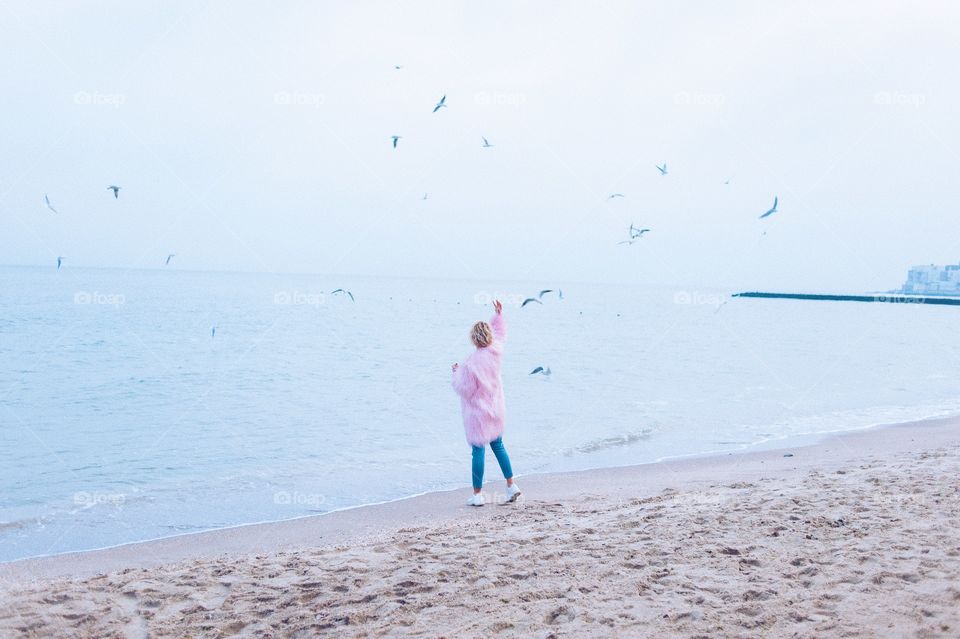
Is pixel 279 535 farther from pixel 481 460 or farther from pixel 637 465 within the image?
pixel 637 465

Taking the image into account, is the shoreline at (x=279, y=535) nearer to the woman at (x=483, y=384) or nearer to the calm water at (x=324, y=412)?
the calm water at (x=324, y=412)

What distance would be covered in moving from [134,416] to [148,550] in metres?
8.34

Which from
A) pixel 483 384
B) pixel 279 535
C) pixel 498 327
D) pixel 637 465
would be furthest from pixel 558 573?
pixel 637 465

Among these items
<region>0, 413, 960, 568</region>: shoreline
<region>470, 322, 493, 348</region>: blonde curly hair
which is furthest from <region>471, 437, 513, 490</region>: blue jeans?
<region>0, 413, 960, 568</region>: shoreline

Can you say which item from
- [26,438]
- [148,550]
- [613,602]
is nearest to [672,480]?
[613,602]

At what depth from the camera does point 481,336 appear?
7.12 m

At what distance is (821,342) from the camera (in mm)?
36375

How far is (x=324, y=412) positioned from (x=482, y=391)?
8.12 m

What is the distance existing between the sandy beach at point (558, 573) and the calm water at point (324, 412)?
5.83ft

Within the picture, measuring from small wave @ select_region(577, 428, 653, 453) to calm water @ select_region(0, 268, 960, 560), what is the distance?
0.05m

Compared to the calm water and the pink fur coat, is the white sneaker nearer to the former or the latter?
the pink fur coat

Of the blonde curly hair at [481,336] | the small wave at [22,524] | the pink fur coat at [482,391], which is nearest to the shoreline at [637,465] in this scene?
the small wave at [22,524]

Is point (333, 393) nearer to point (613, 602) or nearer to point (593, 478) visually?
point (593, 478)

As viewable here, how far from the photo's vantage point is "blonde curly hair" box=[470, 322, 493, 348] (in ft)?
23.4
